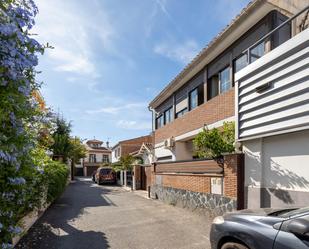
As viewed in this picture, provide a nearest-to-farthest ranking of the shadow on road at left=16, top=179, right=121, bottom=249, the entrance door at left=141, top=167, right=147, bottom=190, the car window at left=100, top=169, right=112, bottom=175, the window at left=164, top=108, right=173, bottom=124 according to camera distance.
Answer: the shadow on road at left=16, top=179, right=121, bottom=249 < the window at left=164, top=108, right=173, bottom=124 < the entrance door at left=141, top=167, right=147, bottom=190 < the car window at left=100, top=169, right=112, bottom=175

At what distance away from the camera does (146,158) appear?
2688 centimetres

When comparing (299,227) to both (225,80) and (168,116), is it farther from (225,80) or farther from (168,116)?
(168,116)

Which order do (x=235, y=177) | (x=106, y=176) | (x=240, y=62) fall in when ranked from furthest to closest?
(x=106, y=176)
(x=240, y=62)
(x=235, y=177)

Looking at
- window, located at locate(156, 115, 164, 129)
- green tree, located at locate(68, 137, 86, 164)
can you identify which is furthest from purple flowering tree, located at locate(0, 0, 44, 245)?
green tree, located at locate(68, 137, 86, 164)

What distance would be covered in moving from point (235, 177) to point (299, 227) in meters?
5.39

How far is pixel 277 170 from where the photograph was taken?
745 cm

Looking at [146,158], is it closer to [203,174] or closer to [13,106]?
[203,174]

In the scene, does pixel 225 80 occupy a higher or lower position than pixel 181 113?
higher

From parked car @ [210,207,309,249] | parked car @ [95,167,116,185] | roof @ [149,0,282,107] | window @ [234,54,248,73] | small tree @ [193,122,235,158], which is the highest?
roof @ [149,0,282,107]

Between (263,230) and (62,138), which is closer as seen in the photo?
(263,230)

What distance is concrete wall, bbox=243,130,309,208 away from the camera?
6.74m

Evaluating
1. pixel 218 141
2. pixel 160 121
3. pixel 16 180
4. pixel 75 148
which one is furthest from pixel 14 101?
pixel 75 148

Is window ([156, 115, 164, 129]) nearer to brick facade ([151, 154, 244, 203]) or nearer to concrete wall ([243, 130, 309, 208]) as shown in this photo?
brick facade ([151, 154, 244, 203])

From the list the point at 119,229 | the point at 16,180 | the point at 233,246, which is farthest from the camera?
the point at 119,229
